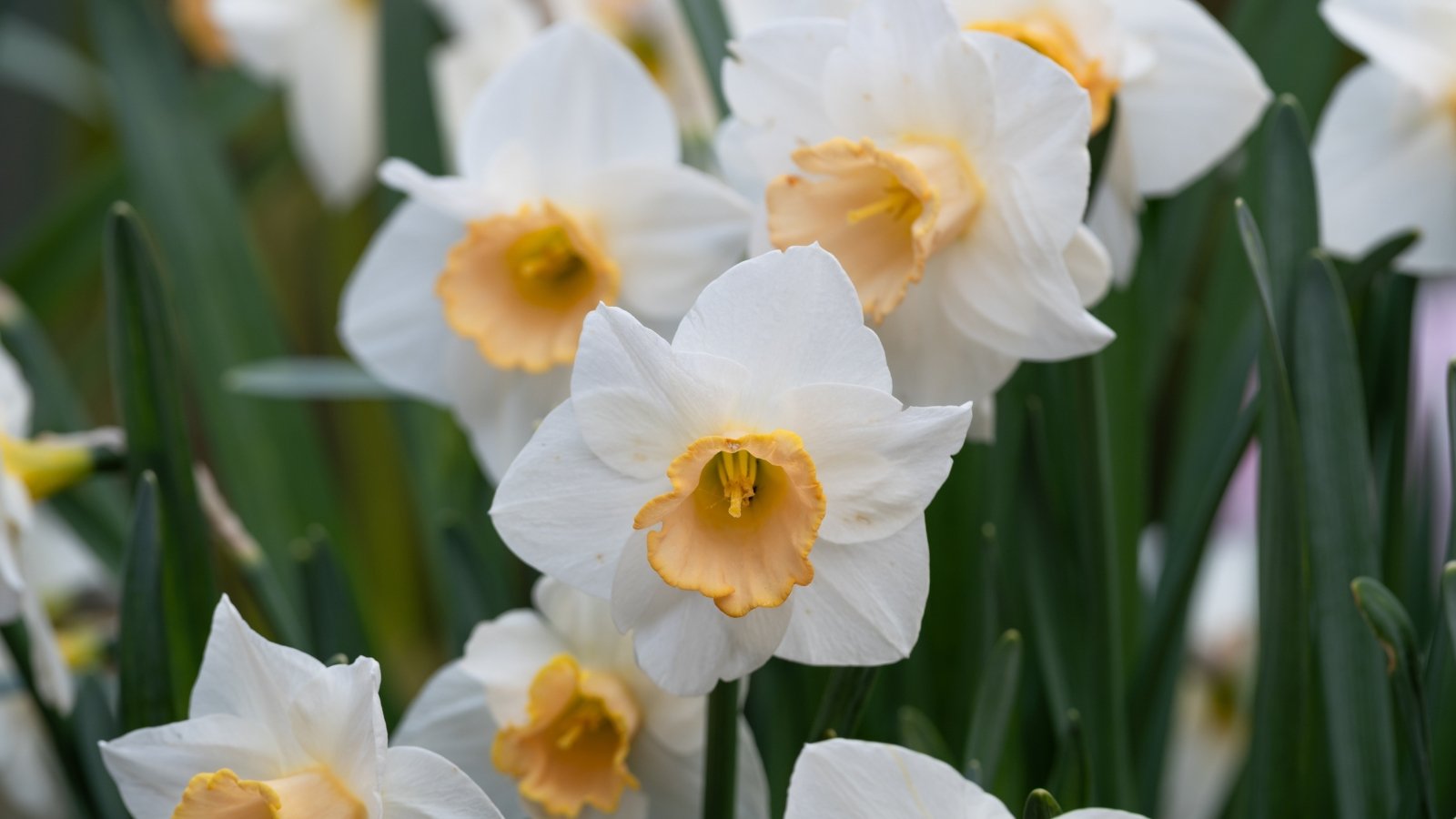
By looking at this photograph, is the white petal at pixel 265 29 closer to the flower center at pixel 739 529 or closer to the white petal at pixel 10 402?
the white petal at pixel 10 402

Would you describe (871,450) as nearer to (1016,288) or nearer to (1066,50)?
(1016,288)

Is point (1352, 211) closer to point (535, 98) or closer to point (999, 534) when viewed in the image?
point (999, 534)

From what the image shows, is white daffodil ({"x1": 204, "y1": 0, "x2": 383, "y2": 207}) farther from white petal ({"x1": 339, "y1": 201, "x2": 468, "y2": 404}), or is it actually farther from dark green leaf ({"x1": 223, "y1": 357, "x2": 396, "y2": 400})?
white petal ({"x1": 339, "y1": 201, "x2": 468, "y2": 404})

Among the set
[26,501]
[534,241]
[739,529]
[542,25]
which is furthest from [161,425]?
[542,25]

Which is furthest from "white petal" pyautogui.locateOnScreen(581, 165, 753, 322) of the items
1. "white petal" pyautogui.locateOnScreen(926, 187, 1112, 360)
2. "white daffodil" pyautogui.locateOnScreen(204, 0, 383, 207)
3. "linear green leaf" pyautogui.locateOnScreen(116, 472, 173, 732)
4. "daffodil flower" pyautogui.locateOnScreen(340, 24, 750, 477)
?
"white daffodil" pyautogui.locateOnScreen(204, 0, 383, 207)

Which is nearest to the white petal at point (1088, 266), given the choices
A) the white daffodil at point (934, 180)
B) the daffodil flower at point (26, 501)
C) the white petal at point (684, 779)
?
the white daffodil at point (934, 180)

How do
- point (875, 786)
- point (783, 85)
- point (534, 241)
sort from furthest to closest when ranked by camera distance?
point (534, 241) → point (783, 85) → point (875, 786)
